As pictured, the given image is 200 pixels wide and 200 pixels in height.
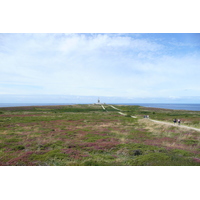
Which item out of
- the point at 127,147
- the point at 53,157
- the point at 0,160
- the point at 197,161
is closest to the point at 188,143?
the point at 197,161

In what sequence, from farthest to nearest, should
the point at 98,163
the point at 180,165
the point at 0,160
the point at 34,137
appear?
the point at 34,137, the point at 0,160, the point at 98,163, the point at 180,165

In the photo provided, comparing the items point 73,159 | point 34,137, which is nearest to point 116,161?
point 73,159

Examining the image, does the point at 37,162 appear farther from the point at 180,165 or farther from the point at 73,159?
the point at 180,165

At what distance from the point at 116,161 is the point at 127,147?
4.20 metres

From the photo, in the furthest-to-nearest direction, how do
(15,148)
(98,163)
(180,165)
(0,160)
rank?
(15,148) → (0,160) → (98,163) → (180,165)

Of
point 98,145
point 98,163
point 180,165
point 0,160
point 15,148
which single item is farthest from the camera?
point 98,145

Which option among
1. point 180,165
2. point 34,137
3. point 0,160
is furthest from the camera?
point 34,137

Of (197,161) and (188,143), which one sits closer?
(197,161)

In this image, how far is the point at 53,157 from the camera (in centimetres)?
1152

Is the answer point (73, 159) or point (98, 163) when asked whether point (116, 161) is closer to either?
point (98, 163)

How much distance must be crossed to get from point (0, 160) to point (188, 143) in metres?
20.8

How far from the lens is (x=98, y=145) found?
15305mm

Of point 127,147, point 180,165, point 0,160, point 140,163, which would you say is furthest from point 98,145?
point 0,160

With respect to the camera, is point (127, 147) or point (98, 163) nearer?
point (98, 163)
